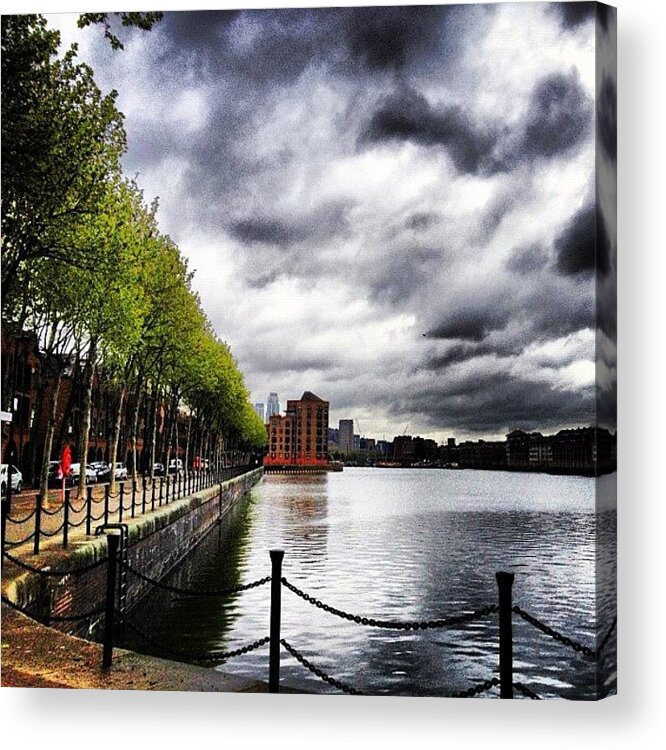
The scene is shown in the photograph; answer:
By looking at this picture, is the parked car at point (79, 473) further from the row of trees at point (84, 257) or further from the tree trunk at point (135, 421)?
the tree trunk at point (135, 421)

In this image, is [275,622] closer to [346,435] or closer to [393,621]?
[393,621]

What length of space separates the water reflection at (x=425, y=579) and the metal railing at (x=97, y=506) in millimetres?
1044

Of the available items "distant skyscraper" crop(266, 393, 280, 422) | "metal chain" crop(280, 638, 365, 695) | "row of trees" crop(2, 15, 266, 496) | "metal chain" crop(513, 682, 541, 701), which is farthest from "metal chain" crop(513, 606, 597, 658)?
"row of trees" crop(2, 15, 266, 496)

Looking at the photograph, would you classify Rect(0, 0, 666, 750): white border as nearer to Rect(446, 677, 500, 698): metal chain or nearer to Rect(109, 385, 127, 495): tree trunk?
Rect(446, 677, 500, 698): metal chain

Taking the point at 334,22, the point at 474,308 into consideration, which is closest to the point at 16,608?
the point at 474,308

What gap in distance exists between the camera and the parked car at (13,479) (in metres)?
8.66

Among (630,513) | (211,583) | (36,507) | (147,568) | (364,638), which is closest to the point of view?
(630,513)

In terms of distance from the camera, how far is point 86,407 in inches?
401

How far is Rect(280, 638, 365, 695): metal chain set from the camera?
787 cm

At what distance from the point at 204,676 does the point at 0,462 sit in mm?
2359

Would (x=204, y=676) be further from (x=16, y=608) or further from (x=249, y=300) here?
(x=249, y=300)

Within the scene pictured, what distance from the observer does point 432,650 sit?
26.2ft

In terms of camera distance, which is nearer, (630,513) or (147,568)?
(630,513)

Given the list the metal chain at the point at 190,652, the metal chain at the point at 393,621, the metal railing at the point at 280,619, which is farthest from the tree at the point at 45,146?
the metal chain at the point at 393,621
